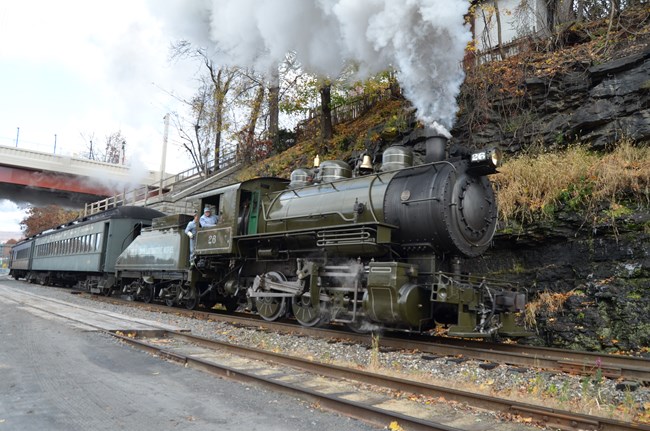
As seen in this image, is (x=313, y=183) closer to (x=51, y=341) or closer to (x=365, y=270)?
(x=365, y=270)

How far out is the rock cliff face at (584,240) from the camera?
8188mm

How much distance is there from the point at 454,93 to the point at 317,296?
4412 mm

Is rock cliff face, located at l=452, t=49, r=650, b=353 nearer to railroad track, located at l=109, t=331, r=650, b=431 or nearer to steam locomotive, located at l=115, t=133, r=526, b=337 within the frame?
steam locomotive, located at l=115, t=133, r=526, b=337

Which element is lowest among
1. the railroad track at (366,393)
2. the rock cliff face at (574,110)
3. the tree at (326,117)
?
the railroad track at (366,393)

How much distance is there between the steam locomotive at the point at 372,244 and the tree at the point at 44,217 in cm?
5157

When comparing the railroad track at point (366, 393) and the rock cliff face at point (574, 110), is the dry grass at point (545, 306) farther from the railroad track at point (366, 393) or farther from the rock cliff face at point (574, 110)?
the railroad track at point (366, 393)

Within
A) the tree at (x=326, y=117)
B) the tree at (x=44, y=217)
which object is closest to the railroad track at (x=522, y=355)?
the tree at (x=326, y=117)

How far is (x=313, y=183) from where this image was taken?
1004cm

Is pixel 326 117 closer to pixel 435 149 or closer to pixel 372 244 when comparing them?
pixel 435 149

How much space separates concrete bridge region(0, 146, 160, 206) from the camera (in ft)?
109

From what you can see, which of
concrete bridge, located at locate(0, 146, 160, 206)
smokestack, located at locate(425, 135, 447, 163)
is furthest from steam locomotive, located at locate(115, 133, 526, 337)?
concrete bridge, located at locate(0, 146, 160, 206)

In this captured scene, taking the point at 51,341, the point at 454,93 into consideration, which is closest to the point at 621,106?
the point at 454,93

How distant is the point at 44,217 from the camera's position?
57.3 m

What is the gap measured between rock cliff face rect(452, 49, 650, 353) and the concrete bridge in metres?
31.6
